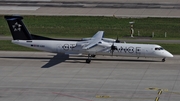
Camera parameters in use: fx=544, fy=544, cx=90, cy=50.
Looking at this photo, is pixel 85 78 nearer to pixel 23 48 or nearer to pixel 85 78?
pixel 85 78

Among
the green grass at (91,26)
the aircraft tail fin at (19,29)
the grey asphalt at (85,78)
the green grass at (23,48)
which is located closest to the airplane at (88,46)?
the aircraft tail fin at (19,29)

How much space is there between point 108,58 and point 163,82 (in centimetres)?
1245

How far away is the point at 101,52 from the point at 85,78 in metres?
7.12

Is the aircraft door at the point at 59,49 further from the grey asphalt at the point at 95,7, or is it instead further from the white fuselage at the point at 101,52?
the grey asphalt at the point at 95,7

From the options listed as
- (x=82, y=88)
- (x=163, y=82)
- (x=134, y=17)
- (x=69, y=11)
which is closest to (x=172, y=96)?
(x=163, y=82)

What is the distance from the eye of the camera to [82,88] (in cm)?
5412

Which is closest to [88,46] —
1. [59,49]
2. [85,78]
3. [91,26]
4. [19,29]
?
[59,49]

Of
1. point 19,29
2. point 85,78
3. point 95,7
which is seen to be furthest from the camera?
point 95,7

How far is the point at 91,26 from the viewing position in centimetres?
8681

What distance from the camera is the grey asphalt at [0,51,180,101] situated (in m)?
51.7

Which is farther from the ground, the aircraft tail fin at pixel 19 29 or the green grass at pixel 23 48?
the aircraft tail fin at pixel 19 29

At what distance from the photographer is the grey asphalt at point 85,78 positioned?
51.7 meters

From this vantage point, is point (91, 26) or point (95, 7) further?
point (95, 7)

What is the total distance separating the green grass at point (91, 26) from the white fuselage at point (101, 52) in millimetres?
15571
